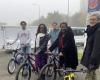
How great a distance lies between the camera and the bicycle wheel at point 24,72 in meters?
9.91

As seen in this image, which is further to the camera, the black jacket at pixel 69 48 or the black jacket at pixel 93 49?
the black jacket at pixel 69 48

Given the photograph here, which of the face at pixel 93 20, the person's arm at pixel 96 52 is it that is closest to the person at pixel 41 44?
the face at pixel 93 20

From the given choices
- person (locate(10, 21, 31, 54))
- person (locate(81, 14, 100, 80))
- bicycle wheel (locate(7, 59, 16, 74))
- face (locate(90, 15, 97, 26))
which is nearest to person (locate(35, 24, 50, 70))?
person (locate(10, 21, 31, 54))

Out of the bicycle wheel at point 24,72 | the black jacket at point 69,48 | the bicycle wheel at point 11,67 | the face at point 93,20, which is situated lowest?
the bicycle wheel at point 11,67

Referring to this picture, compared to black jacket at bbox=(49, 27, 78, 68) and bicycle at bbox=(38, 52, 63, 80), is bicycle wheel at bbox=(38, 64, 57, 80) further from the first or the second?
black jacket at bbox=(49, 27, 78, 68)

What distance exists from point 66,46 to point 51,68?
1006 mm

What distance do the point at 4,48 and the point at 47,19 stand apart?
207 ft

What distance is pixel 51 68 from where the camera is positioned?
10016 mm

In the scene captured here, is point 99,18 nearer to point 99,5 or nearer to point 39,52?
point 39,52

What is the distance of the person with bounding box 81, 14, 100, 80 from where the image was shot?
22.5ft

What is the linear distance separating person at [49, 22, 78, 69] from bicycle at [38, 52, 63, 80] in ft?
0.88

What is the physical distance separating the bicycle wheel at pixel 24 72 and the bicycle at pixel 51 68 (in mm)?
529

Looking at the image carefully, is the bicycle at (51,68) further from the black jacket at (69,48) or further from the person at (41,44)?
the person at (41,44)

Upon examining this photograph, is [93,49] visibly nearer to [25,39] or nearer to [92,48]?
[92,48]
